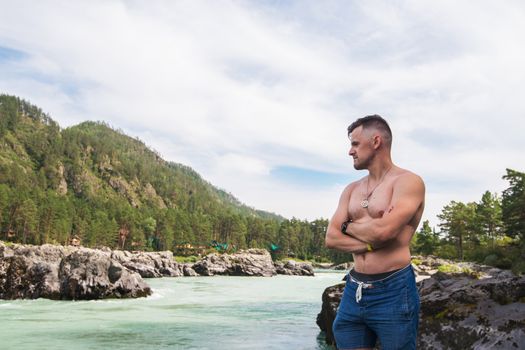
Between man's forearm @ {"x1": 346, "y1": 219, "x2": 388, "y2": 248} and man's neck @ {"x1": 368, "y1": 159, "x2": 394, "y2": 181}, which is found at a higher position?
man's neck @ {"x1": 368, "y1": 159, "x2": 394, "y2": 181}

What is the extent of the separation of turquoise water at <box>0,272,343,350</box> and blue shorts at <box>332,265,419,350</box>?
33.4 ft

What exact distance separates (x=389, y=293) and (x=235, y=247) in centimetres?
14096

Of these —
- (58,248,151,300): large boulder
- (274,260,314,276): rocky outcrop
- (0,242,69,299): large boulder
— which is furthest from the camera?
(274,260,314,276): rocky outcrop

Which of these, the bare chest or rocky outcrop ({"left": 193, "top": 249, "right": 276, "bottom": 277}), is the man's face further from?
rocky outcrop ({"left": 193, "top": 249, "right": 276, "bottom": 277})

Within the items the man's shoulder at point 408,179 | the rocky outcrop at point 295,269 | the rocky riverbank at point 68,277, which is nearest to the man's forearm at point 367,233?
the man's shoulder at point 408,179

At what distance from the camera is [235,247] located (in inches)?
5620

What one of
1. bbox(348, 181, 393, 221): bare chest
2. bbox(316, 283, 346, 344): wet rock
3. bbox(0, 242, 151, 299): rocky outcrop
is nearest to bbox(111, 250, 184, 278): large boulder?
bbox(0, 242, 151, 299): rocky outcrop

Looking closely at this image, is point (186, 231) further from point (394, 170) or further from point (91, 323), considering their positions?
point (394, 170)

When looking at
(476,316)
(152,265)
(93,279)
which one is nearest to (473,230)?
(152,265)

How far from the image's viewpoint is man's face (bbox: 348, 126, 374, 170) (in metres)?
3.98

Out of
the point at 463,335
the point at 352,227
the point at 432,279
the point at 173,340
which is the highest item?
the point at 352,227

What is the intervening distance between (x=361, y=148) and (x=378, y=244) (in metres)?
0.82

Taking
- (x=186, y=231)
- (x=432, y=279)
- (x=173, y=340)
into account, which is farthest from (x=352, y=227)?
(x=186, y=231)

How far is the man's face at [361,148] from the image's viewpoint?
398 cm
